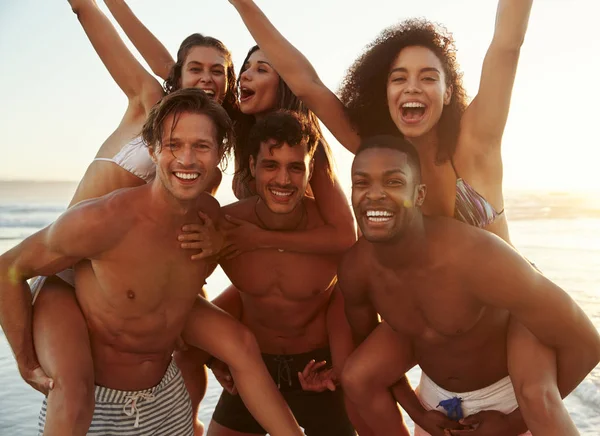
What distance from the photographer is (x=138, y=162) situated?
3.88 metres

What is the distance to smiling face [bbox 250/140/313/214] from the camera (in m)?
3.95

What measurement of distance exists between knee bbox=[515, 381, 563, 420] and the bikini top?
2.84ft

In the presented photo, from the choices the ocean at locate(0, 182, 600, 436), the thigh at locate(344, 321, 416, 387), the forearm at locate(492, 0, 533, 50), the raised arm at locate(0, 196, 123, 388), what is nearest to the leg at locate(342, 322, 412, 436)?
the thigh at locate(344, 321, 416, 387)

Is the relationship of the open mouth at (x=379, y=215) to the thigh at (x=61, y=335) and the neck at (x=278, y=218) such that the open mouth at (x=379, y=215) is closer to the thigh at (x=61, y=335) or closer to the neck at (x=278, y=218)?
the neck at (x=278, y=218)

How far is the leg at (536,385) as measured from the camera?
3.23m

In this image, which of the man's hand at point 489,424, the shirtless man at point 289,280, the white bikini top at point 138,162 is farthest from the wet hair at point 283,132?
the man's hand at point 489,424

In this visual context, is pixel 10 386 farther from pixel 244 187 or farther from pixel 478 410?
pixel 478 410

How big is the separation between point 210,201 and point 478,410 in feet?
6.37

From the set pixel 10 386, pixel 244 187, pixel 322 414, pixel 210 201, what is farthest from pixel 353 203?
pixel 10 386

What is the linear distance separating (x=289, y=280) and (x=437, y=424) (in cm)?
122

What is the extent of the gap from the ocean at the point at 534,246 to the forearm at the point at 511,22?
13.5 ft

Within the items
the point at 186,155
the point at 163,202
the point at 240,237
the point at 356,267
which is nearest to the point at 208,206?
the point at 240,237

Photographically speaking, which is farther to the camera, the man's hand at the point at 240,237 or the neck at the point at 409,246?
the man's hand at the point at 240,237

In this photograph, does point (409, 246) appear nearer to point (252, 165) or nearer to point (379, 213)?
point (379, 213)
